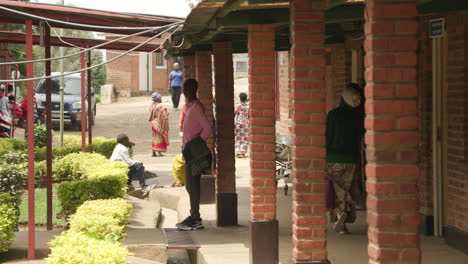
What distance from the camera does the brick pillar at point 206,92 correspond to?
47.5 feet

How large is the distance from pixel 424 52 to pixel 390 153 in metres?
5.67

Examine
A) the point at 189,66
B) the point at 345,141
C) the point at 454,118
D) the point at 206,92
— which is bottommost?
the point at 345,141

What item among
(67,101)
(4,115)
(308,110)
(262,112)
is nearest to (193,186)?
(262,112)

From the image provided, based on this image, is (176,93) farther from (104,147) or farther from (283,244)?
(283,244)

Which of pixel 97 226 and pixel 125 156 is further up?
pixel 125 156

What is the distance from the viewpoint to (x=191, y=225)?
1173cm

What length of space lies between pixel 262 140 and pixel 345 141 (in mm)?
1429

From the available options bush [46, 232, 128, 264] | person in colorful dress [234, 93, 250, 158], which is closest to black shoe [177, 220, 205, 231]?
bush [46, 232, 128, 264]

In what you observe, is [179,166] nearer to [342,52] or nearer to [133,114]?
[342,52]

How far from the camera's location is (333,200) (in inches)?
421

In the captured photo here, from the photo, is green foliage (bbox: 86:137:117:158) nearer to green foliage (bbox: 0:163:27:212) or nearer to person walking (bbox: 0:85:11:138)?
person walking (bbox: 0:85:11:138)

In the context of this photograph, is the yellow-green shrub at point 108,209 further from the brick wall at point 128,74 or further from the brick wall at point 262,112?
the brick wall at point 128,74

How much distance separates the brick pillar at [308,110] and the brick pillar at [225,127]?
460 cm

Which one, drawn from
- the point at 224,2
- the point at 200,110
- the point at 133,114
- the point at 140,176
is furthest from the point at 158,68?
the point at 224,2
